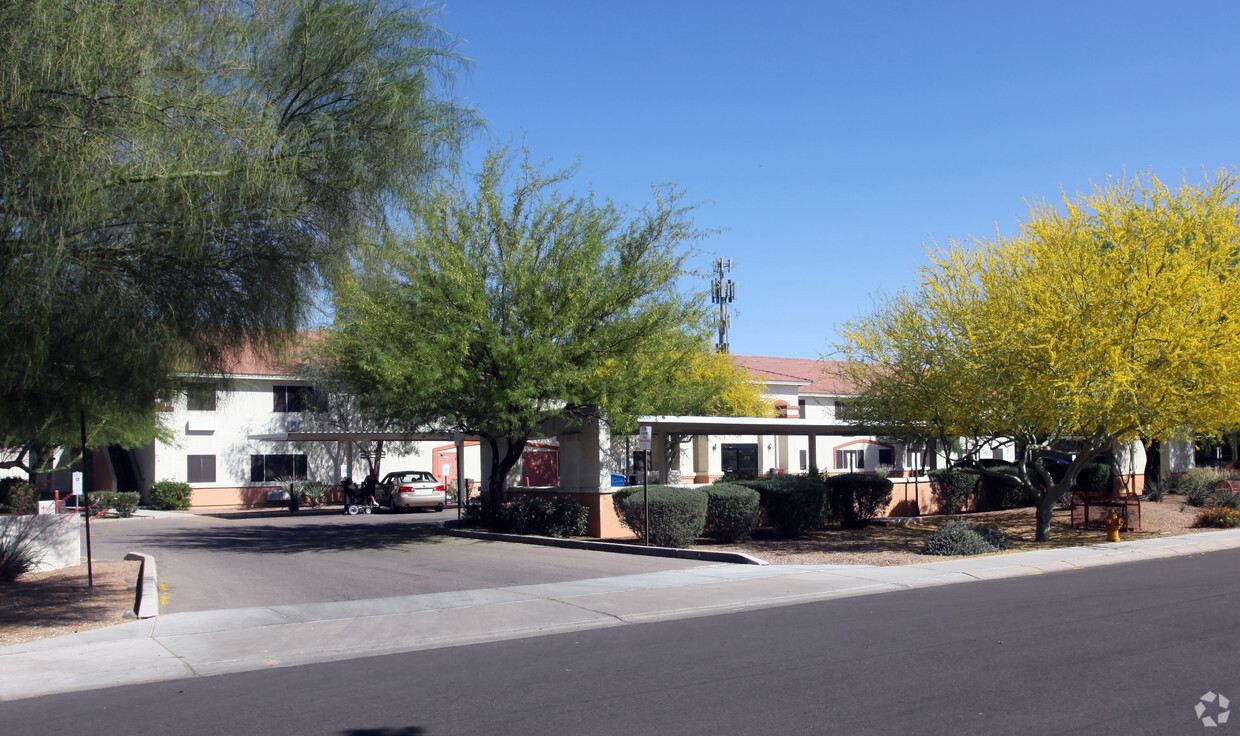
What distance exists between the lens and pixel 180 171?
30.2 feet

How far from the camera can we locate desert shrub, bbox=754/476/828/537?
20859 mm

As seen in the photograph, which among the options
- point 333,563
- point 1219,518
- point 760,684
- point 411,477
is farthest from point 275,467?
point 760,684

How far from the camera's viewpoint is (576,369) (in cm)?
1864

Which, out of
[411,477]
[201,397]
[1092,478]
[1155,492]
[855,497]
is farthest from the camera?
[411,477]

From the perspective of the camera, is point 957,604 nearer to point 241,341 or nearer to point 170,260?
point 241,341

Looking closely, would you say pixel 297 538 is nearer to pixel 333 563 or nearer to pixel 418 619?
pixel 333 563

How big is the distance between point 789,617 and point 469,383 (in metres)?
9.36

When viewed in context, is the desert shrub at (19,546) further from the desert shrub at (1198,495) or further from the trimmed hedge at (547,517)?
the desert shrub at (1198,495)

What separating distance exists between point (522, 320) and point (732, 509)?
572 cm

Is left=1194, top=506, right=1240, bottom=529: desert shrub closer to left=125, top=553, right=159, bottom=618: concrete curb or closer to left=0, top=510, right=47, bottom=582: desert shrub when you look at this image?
left=125, top=553, right=159, bottom=618: concrete curb

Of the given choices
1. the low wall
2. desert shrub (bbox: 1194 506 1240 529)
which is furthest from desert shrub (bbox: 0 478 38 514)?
desert shrub (bbox: 1194 506 1240 529)

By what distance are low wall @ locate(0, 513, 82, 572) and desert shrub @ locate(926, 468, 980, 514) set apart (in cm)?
2055

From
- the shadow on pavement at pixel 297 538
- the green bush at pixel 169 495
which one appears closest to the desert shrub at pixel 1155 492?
the shadow on pavement at pixel 297 538

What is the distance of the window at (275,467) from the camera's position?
4003 centimetres
